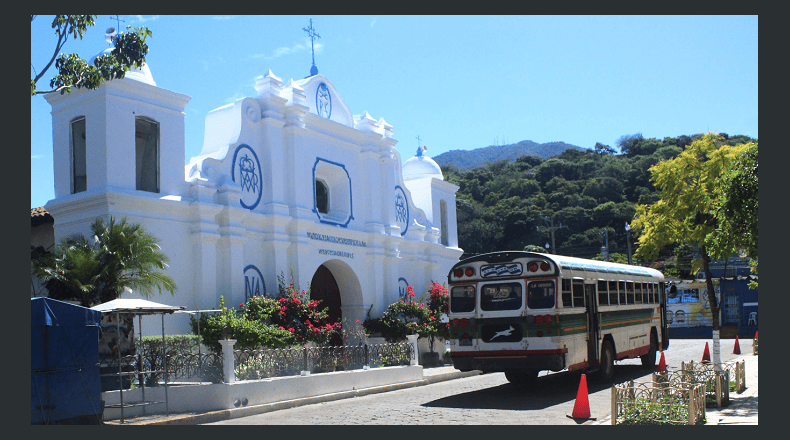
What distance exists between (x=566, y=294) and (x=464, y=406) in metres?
3.28

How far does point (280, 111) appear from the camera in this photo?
2236 cm

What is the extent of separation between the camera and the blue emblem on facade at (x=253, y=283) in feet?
67.3

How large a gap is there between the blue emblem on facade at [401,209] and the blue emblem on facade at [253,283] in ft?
26.4

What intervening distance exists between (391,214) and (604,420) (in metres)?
16.4

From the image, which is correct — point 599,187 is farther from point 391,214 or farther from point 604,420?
point 604,420

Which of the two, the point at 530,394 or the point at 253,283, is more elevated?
the point at 253,283

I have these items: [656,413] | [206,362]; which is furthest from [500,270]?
[206,362]

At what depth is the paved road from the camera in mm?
12016

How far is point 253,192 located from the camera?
21.4 meters

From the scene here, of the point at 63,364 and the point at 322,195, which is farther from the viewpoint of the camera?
the point at 322,195

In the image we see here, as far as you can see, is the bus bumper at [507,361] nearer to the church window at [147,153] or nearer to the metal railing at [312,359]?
the metal railing at [312,359]

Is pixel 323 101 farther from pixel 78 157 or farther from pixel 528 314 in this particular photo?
pixel 528 314

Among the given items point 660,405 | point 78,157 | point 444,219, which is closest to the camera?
point 660,405

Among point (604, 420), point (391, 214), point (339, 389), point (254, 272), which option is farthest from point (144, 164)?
point (604, 420)
